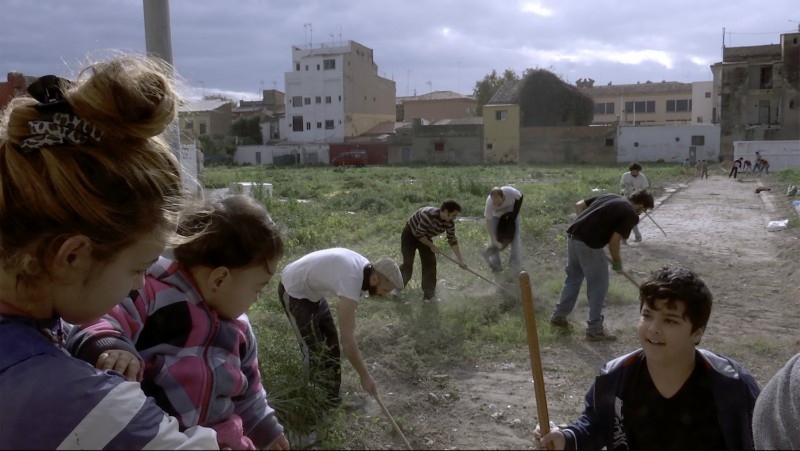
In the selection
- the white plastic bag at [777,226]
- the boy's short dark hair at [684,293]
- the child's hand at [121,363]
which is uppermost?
the child's hand at [121,363]

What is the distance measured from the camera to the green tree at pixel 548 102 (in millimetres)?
46906

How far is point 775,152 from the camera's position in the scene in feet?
112

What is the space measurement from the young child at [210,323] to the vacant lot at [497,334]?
1.91 meters

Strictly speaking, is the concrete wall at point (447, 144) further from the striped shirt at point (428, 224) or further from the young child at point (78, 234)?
the young child at point (78, 234)

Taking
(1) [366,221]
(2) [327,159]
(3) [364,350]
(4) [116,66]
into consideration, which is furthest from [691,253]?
(2) [327,159]

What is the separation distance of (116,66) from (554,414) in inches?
157

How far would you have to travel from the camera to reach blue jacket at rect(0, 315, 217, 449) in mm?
972

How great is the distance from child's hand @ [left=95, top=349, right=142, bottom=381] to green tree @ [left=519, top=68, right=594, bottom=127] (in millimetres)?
47143

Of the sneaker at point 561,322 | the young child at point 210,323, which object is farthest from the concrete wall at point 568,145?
the young child at point 210,323

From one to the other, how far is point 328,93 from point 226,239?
51.8m

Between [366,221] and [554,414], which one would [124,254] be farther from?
[366,221]

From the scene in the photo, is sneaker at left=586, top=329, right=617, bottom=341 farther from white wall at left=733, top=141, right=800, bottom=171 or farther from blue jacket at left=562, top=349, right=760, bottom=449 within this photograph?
white wall at left=733, top=141, right=800, bottom=171

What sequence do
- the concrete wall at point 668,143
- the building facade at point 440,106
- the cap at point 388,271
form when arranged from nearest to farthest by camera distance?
1. the cap at point 388,271
2. the concrete wall at point 668,143
3. the building facade at point 440,106

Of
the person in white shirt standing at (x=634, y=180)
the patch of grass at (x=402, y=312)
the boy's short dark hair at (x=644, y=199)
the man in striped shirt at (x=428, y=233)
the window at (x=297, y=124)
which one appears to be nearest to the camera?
the patch of grass at (x=402, y=312)
